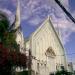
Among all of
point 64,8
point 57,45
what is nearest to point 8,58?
point 64,8

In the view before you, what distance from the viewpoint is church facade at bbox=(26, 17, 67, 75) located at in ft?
116

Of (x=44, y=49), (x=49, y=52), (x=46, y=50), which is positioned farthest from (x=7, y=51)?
(x=49, y=52)

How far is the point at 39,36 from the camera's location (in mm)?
37062

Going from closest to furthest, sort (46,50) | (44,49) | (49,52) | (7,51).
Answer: (7,51) → (44,49) → (46,50) → (49,52)

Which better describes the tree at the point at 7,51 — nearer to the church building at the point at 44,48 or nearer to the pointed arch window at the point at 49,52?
the church building at the point at 44,48

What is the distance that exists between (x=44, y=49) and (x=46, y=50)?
445 mm

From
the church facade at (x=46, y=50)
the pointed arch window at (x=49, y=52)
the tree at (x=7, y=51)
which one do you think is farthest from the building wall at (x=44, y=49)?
the tree at (x=7, y=51)

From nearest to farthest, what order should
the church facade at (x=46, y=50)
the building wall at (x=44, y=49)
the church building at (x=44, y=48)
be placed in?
the church building at (x=44, y=48)
the church facade at (x=46, y=50)
the building wall at (x=44, y=49)

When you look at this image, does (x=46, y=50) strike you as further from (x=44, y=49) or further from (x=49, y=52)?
(x=49, y=52)

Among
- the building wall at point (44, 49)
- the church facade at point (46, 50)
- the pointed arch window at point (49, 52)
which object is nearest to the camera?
the church facade at point (46, 50)

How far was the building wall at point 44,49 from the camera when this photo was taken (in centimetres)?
3572

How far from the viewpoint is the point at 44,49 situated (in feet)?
123

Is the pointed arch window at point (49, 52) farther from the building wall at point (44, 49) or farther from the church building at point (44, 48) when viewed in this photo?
the building wall at point (44, 49)

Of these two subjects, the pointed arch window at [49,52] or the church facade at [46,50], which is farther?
the pointed arch window at [49,52]
